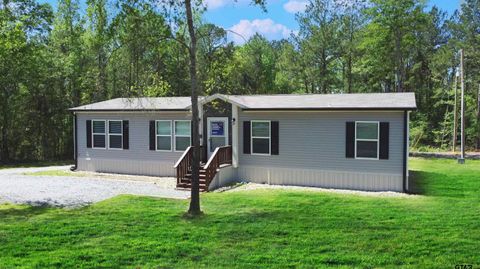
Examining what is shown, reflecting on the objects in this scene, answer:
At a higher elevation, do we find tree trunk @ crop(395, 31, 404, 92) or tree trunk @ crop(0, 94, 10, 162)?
tree trunk @ crop(395, 31, 404, 92)

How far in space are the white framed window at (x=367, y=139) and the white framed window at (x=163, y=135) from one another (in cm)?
707

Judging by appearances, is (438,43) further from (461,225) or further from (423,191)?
(461,225)

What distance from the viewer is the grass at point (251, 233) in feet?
19.6

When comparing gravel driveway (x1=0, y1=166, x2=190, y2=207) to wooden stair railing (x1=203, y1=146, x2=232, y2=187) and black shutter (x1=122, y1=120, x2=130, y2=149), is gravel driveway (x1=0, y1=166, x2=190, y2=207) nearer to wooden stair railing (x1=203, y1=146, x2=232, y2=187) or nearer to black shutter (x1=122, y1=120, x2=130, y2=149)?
wooden stair railing (x1=203, y1=146, x2=232, y2=187)

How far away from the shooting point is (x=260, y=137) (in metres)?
14.5

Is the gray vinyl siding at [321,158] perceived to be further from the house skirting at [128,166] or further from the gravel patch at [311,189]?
the house skirting at [128,166]

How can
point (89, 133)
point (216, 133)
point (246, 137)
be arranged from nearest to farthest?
point (246, 137) < point (216, 133) < point (89, 133)

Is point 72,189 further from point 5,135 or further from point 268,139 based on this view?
point 5,135

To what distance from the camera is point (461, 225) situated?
7828mm

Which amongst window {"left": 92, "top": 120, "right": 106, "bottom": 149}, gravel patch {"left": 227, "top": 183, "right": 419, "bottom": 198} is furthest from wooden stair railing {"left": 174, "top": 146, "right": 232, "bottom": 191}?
window {"left": 92, "top": 120, "right": 106, "bottom": 149}

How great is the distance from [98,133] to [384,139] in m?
11.5

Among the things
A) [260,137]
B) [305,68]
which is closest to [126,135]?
[260,137]

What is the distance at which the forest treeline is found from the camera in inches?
931

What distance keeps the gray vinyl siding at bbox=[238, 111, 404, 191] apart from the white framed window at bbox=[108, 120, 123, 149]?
535 cm
